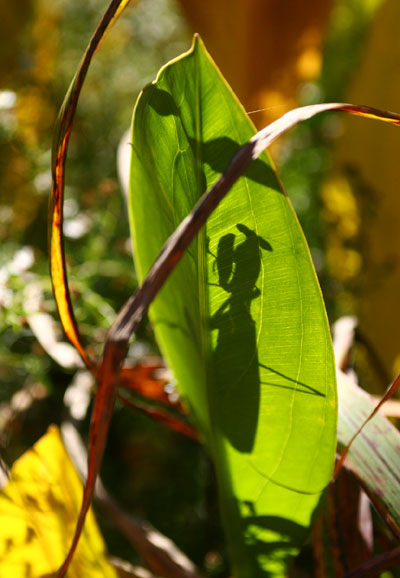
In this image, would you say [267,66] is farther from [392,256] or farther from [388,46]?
[392,256]

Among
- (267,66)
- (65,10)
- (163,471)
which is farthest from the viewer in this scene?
(65,10)

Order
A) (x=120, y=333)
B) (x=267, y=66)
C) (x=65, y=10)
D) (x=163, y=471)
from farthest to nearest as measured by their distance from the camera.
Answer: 1. (x=65, y=10)
2. (x=267, y=66)
3. (x=163, y=471)
4. (x=120, y=333)

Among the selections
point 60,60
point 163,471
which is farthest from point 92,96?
point 163,471

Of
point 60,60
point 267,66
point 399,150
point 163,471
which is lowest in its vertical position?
point 163,471

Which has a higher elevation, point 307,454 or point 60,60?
point 60,60
